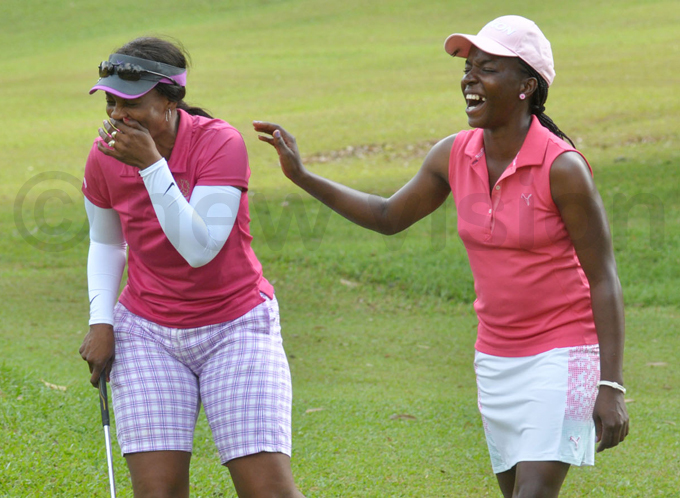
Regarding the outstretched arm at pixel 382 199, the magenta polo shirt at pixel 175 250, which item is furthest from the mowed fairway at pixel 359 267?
the outstretched arm at pixel 382 199

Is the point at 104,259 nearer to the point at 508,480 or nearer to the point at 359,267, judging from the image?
the point at 508,480

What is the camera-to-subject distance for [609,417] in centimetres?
312

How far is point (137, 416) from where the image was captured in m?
3.34

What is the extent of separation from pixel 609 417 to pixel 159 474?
156cm

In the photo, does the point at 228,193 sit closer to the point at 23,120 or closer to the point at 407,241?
the point at 407,241

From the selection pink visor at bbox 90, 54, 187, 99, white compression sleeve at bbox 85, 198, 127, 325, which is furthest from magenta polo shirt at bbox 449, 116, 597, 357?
white compression sleeve at bbox 85, 198, 127, 325

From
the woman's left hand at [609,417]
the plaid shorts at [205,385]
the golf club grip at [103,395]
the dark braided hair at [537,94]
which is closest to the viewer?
the woman's left hand at [609,417]

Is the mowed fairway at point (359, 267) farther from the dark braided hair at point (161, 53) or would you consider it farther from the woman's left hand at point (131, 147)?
the dark braided hair at point (161, 53)

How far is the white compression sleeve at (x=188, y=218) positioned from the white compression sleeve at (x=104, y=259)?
Result: 0.43 m

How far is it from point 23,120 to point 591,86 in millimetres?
12301

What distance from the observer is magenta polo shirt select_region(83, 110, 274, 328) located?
3.45m

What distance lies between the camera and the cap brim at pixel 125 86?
340 cm

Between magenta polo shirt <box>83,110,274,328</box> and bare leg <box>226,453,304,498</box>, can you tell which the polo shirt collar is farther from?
bare leg <box>226,453,304,498</box>

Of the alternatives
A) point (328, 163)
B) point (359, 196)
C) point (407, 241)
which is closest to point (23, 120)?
point (328, 163)
